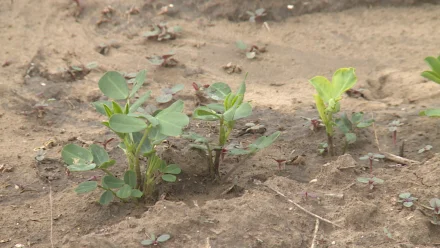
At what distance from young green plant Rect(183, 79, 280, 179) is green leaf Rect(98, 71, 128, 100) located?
0.32m

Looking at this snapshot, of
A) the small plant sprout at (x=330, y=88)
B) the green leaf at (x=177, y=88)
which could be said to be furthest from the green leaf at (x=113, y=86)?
the small plant sprout at (x=330, y=88)

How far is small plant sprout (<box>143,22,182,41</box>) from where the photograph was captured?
459 centimetres

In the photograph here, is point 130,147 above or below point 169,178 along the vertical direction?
above

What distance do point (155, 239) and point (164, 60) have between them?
6.22ft

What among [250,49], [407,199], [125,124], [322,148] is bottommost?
[250,49]

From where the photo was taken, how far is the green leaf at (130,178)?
277cm

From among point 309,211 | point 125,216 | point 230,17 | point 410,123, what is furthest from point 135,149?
point 230,17

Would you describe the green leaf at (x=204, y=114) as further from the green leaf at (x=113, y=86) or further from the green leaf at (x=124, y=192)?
the green leaf at (x=124, y=192)

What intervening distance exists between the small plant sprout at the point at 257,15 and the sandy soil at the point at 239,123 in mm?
48

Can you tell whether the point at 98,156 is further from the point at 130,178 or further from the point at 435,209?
the point at 435,209

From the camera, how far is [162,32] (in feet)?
15.1

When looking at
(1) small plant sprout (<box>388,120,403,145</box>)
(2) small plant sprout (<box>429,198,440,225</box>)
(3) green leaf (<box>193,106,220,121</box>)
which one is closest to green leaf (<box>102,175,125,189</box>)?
(3) green leaf (<box>193,106,220,121</box>)

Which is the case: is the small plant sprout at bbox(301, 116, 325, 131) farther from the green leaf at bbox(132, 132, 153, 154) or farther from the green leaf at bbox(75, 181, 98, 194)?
the green leaf at bbox(75, 181, 98, 194)

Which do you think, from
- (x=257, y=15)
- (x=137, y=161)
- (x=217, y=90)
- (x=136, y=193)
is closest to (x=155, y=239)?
(x=136, y=193)
